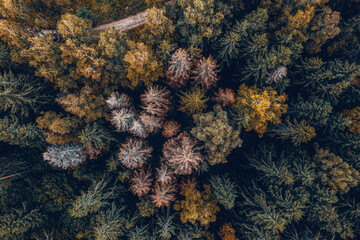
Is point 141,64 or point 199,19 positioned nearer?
point 199,19

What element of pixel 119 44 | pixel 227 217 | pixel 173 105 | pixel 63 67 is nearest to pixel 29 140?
pixel 63 67

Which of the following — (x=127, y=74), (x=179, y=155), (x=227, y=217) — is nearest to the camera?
(x=179, y=155)

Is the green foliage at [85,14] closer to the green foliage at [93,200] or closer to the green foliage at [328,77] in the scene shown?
the green foliage at [93,200]

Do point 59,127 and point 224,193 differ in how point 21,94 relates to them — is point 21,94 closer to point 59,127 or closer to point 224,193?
point 59,127

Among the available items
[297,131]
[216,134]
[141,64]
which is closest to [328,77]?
[297,131]

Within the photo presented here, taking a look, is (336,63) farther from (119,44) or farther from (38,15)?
(38,15)

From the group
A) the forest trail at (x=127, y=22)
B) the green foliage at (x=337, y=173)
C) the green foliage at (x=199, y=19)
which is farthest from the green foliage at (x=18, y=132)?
the green foliage at (x=337, y=173)
